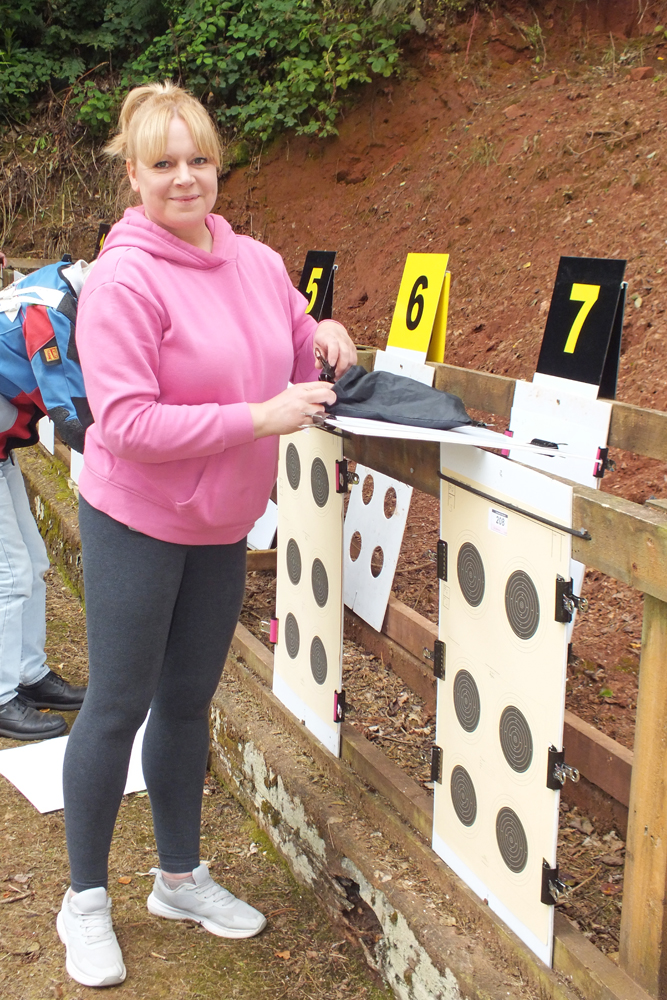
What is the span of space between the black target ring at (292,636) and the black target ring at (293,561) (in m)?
0.12

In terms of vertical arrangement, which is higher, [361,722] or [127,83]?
[127,83]

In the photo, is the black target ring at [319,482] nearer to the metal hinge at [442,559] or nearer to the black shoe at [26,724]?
the metal hinge at [442,559]

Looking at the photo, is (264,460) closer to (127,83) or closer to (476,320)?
(476,320)

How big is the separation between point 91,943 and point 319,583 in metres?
1.07

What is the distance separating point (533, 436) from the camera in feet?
9.11

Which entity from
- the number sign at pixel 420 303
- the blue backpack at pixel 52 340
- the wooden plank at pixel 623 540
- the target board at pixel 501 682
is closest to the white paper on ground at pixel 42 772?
the blue backpack at pixel 52 340

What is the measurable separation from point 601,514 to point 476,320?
4.58 metres

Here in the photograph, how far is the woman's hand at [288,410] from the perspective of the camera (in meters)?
1.73

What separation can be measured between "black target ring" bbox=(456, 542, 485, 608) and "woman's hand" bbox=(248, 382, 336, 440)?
0.45 metres

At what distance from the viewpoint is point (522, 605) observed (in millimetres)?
1759

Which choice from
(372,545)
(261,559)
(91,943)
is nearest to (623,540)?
(91,943)

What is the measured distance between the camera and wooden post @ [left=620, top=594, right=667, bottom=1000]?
5.05 ft

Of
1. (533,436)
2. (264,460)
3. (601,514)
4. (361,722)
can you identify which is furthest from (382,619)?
(601,514)

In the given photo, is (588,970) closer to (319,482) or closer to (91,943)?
(91,943)
